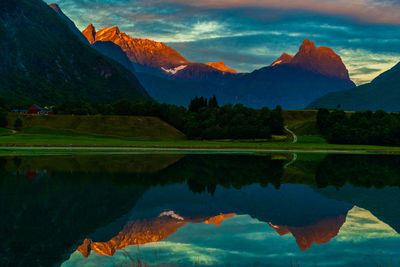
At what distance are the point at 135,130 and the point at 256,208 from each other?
475 ft

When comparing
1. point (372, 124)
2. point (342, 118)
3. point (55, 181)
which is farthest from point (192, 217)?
point (342, 118)

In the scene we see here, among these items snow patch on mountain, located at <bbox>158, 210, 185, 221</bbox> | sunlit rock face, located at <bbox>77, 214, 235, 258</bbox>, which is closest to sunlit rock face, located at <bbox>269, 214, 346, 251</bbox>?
sunlit rock face, located at <bbox>77, 214, 235, 258</bbox>

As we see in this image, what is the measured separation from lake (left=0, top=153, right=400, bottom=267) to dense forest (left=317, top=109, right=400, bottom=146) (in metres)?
120

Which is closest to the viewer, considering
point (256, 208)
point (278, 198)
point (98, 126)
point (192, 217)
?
point (192, 217)

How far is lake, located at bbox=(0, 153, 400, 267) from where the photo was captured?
1911 centimetres

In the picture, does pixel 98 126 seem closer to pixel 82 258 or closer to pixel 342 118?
pixel 342 118

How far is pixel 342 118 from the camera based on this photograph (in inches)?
7402

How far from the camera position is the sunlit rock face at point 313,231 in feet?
72.7

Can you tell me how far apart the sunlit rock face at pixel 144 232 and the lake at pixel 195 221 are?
6 centimetres

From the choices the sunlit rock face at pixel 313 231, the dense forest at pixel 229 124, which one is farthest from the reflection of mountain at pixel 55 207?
the dense forest at pixel 229 124

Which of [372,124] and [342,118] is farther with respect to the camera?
[342,118]

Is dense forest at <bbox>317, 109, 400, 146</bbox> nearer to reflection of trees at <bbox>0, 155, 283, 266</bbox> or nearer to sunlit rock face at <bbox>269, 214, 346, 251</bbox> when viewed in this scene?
reflection of trees at <bbox>0, 155, 283, 266</bbox>

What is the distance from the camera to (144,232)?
23.0 metres

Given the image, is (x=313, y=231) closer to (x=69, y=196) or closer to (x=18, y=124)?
(x=69, y=196)
